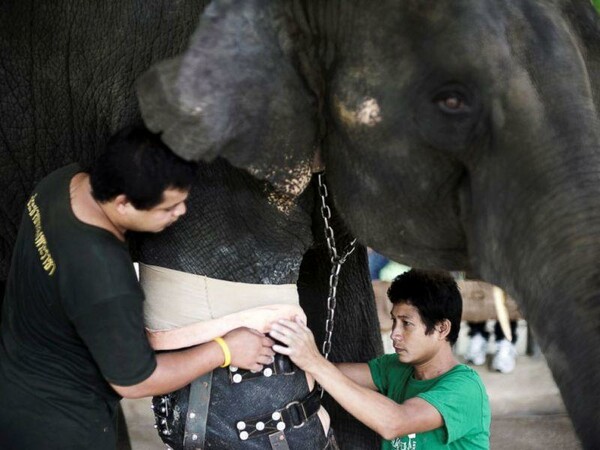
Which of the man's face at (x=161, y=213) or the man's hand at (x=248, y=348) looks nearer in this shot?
the man's face at (x=161, y=213)

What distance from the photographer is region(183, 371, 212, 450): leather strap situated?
257 centimetres

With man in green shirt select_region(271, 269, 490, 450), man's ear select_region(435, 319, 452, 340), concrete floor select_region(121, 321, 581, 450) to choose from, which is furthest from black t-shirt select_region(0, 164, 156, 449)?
concrete floor select_region(121, 321, 581, 450)

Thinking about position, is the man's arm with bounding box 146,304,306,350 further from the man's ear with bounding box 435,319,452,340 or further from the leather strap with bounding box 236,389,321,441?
the man's ear with bounding box 435,319,452,340

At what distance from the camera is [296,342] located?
8.45 ft

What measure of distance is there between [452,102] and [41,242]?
90cm

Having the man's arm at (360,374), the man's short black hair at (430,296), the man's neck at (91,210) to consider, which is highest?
the man's neck at (91,210)

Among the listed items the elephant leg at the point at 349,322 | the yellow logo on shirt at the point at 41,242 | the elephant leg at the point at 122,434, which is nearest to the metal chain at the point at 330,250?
the elephant leg at the point at 349,322

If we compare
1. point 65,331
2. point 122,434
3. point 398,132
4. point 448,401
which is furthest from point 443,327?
point 122,434

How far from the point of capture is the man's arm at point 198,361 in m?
2.42

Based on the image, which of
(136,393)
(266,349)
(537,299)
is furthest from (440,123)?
(136,393)

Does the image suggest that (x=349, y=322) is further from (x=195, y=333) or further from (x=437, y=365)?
(x=195, y=333)

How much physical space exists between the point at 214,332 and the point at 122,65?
2.10ft

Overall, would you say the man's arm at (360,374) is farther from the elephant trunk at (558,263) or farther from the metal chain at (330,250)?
the elephant trunk at (558,263)

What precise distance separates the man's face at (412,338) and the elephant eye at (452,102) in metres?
1.00
